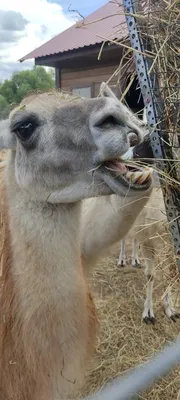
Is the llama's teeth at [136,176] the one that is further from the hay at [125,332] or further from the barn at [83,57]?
the barn at [83,57]

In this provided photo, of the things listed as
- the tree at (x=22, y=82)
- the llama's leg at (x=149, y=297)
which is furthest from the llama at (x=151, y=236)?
the tree at (x=22, y=82)

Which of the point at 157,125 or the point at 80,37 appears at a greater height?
the point at 80,37

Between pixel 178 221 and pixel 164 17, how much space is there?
1.02 meters

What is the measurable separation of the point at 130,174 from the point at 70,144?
34 centimetres

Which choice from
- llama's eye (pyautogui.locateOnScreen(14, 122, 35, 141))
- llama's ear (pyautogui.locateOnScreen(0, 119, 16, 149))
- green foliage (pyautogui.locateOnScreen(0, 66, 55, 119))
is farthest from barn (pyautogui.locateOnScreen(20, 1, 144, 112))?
green foliage (pyautogui.locateOnScreen(0, 66, 55, 119))

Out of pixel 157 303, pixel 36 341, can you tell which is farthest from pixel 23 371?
pixel 157 303

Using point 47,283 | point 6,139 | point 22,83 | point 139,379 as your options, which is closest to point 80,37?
point 6,139

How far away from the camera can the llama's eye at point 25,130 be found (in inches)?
86.7

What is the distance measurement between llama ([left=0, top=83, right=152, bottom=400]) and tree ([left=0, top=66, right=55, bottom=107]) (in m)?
32.4

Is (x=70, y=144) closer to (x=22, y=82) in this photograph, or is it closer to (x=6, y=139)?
(x=6, y=139)

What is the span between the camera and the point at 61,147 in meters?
2.16

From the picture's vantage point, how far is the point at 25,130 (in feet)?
7.26

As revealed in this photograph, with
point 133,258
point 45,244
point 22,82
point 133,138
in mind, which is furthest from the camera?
point 22,82

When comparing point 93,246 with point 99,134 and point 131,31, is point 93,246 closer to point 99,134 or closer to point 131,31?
point 99,134
